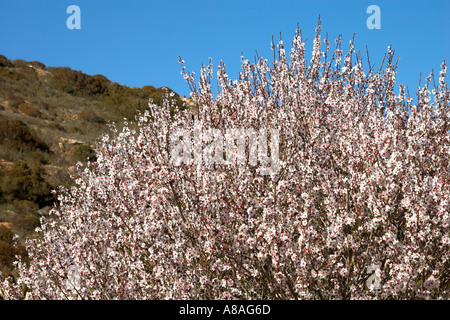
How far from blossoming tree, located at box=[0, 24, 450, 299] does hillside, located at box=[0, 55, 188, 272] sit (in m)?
8.04

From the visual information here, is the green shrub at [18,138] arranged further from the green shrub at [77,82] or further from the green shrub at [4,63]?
the green shrub at [4,63]

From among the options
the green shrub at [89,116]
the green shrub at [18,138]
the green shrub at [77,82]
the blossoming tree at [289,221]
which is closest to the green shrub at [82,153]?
the green shrub at [18,138]

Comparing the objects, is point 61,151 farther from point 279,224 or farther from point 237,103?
point 279,224

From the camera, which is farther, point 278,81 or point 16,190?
point 16,190

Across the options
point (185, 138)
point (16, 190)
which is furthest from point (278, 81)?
point (16, 190)

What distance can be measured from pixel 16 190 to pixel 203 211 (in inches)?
576

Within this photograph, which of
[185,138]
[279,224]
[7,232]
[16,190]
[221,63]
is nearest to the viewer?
[279,224]

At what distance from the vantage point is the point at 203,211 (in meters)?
5.37

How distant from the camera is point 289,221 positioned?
4.98 meters

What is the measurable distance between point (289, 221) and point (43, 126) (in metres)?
23.7

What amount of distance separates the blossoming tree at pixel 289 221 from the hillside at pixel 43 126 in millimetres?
8041

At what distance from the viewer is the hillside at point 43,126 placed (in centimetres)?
1753

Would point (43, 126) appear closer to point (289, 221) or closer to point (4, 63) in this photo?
point (4, 63)

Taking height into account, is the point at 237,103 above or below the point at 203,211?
above
